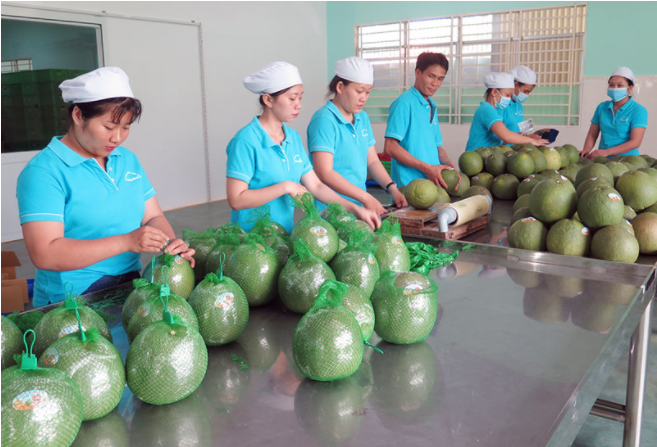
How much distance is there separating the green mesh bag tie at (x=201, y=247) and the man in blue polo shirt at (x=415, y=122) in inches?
83.8

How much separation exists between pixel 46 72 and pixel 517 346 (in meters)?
6.36

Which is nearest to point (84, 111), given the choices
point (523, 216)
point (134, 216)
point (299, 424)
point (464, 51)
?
point (134, 216)

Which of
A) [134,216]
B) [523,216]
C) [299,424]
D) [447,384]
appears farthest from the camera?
[523,216]

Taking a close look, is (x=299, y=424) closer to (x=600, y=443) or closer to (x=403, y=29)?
(x=600, y=443)

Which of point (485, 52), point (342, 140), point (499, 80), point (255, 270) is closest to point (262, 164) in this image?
point (342, 140)

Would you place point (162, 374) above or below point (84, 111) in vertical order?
below

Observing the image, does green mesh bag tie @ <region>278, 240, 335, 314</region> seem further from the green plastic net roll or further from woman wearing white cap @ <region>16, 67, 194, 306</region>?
woman wearing white cap @ <region>16, 67, 194, 306</region>

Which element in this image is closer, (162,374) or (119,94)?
(162,374)

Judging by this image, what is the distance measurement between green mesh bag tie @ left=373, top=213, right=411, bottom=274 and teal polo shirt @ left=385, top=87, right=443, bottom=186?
2.14m

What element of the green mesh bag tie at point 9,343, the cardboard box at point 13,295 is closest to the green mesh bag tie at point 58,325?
the green mesh bag tie at point 9,343

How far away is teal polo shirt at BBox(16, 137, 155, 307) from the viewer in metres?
1.67

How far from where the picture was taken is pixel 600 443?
2.48 m

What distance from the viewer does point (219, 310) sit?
121cm

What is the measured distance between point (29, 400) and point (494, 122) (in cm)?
418
